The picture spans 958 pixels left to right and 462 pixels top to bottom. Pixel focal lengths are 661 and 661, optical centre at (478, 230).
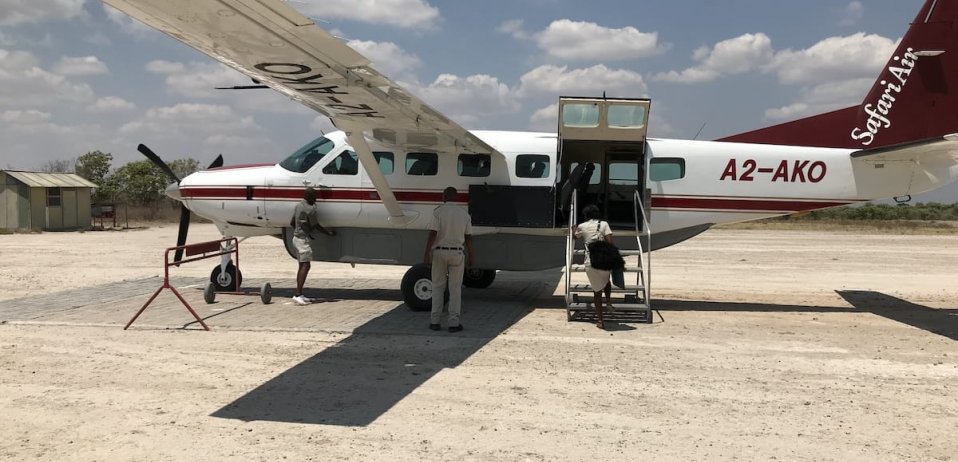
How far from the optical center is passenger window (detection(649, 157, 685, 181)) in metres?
11.3

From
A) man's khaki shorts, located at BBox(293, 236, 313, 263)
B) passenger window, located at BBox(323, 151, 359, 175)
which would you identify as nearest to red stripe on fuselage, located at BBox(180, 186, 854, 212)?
passenger window, located at BBox(323, 151, 359, 175)

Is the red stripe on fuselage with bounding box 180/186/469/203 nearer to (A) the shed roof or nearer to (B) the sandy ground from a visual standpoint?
(B) the sandy ground

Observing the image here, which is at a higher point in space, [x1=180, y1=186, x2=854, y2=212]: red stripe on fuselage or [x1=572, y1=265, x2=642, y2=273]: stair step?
[x1=180, y1=186, x2=854, y2=212]: red stripe on fuselage

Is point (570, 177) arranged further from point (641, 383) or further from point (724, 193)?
point (641, 383)

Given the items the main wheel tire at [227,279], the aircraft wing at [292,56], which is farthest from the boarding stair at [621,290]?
the main wheel tire at [227,279]

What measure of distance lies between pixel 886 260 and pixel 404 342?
17066mm

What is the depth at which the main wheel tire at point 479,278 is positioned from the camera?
13.4 m

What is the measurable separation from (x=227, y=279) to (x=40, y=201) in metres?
26.0

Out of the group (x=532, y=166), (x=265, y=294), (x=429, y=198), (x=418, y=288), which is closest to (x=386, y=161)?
(x=429, y=198)

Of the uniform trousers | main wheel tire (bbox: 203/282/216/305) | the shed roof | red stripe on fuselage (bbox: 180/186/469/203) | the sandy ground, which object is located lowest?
the sandy ground

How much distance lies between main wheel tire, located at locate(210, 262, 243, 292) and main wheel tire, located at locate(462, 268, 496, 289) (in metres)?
4.38

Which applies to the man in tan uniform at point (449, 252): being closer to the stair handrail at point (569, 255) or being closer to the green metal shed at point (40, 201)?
the stair handrail at point (569, 255)

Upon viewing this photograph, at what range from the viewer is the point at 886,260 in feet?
64.1

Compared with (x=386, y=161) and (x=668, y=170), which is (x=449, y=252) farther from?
(x=668, y=170)
